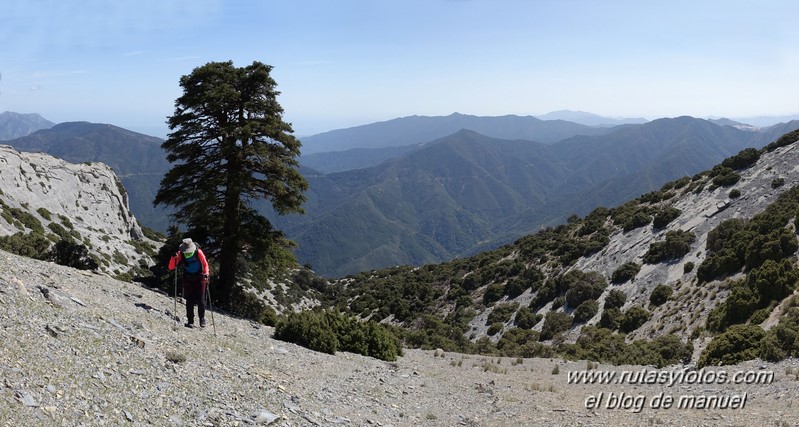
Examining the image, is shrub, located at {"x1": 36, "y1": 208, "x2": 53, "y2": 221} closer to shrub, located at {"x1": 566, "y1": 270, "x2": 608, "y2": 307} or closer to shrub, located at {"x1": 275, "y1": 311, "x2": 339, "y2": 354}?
shrub, located at {"x1": 275, "y1": 311, "x2": 339, "y2": 354}

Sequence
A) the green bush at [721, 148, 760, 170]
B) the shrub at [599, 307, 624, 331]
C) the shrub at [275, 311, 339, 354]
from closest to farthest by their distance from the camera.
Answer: the shrub at [275, 311, 339, 354] < the shrub at [599, 307, 624, 331] < the green bush at [721, 148, 760, 170]

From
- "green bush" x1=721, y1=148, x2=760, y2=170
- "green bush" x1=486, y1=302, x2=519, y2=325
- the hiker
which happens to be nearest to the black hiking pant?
the hiker

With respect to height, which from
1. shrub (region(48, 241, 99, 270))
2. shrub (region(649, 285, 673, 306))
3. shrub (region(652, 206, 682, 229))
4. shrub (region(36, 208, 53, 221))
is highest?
shrub (region(36, 208, 53, 221))

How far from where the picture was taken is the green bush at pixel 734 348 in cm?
1427

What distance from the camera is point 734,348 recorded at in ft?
48.3

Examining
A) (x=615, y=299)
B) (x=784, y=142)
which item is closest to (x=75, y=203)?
(x=615, y=299)

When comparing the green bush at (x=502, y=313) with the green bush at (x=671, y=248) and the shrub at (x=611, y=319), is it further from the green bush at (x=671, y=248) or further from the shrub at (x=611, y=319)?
the green bush at (x=671, y=248)

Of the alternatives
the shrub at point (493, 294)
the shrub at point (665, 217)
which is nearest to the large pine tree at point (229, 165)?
the shrub at point (493, 294)

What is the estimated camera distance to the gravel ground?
704 centimetres

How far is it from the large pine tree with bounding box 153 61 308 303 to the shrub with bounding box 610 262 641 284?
2111cm

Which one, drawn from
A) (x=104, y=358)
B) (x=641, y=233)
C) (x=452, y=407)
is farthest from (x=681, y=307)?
(x=104, y=358)

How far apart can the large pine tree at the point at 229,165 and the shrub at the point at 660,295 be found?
1894 cm

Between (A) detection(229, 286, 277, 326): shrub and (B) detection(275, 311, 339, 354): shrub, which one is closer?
(B) detection(275, 311, 339, 354): shrub

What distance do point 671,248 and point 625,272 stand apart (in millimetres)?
3062
